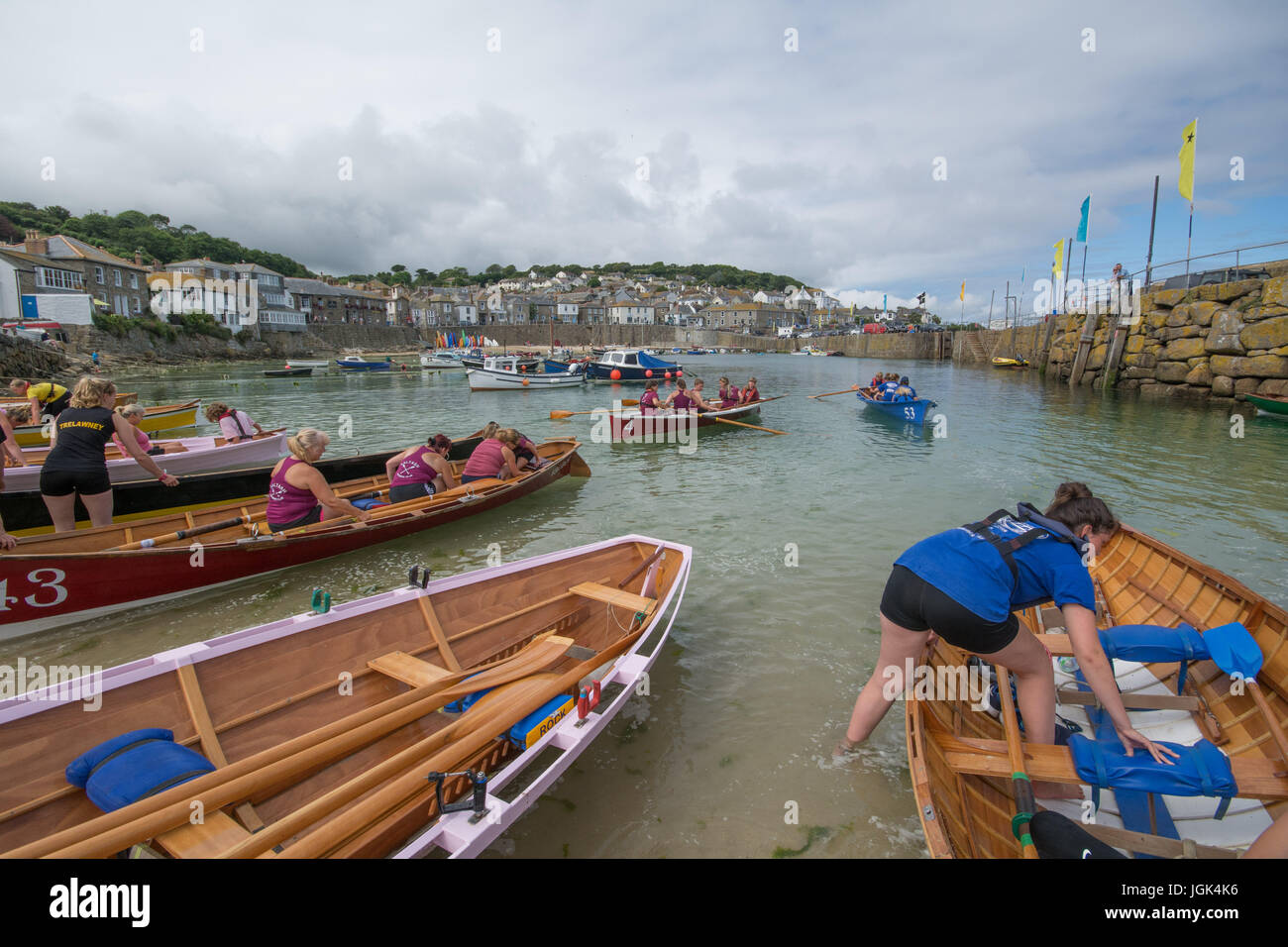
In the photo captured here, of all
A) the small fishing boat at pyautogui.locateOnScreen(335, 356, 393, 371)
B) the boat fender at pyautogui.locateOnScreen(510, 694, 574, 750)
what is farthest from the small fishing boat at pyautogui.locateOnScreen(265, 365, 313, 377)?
the boat fender at pyautogui.locateOnScreen(510, 694, 574, 750)

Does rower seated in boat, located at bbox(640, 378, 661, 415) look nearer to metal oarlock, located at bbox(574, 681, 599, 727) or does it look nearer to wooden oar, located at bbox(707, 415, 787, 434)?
wooden oar, located at bbox(707, 415, 787, 434)

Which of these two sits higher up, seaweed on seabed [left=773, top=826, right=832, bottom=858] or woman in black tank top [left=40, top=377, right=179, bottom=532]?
woman in black tank top [left=40, top=377, right=179, bottom=532]

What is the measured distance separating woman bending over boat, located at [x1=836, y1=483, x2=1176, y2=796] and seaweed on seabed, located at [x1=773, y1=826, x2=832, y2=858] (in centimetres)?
149

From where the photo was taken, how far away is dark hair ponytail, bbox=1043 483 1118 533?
3.54 meters

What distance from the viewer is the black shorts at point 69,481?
7562 mm

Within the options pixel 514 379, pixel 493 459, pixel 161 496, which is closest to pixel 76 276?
pixel 514 379

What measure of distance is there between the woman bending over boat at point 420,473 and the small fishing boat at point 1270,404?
31.2 m

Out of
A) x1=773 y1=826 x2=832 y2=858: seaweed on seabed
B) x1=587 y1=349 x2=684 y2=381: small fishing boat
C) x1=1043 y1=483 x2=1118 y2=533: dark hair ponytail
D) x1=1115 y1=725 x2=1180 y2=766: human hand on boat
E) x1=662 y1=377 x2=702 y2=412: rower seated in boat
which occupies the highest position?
x1=587 y1=349 x2=684 y2=381: small fishing boat

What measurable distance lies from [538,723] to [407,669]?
4.51 ft

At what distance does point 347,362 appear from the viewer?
58250 millimetres

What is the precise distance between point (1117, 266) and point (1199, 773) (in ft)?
153

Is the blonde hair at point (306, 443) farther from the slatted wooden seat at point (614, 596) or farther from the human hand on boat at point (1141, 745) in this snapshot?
the human hand on boat at point (1141, 745)

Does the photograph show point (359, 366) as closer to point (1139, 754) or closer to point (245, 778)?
point (245, 778)
